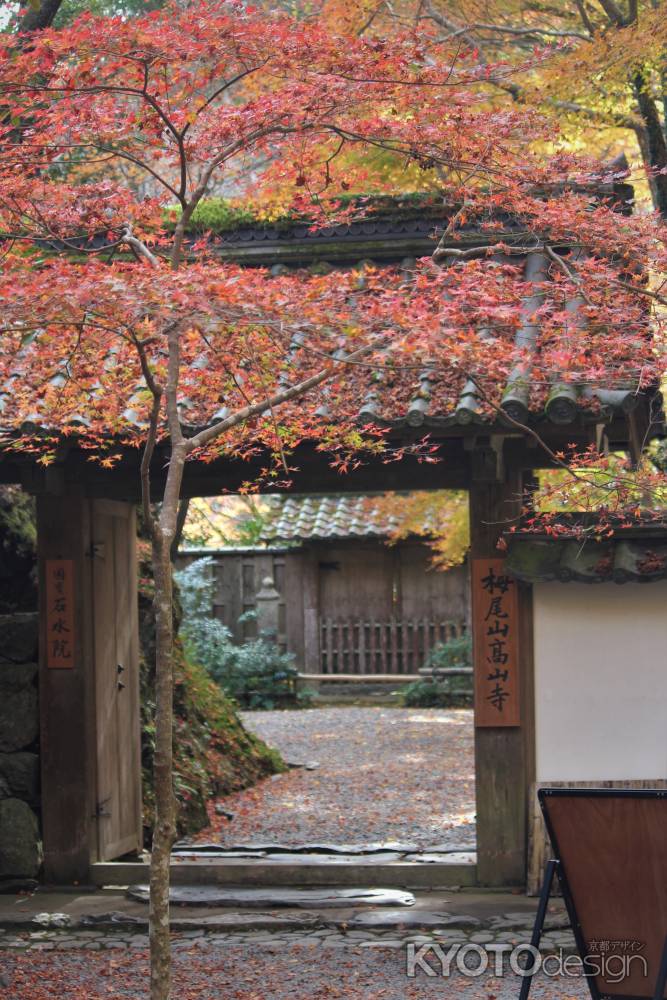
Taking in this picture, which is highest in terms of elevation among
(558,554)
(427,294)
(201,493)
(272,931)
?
(427,294)

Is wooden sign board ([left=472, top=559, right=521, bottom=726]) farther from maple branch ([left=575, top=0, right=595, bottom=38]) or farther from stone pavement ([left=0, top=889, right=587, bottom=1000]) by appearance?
maple branch ([left=575, top=0, right=595, bottom=38])

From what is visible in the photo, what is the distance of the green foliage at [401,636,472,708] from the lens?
17125 mm

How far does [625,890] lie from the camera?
4207 mm

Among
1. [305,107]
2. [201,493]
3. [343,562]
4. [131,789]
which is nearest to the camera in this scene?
[305,107]

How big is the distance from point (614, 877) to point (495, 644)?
3.02 meters

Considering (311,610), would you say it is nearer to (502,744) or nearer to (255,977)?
(502,744)

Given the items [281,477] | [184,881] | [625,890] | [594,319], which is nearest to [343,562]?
[281,477]

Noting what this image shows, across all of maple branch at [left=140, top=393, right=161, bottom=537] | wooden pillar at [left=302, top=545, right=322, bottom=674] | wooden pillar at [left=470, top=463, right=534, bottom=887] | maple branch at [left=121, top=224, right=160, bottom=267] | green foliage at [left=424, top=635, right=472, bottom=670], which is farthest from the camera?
wooden pillar at [left=302, top=545, right=322, bottom=674]

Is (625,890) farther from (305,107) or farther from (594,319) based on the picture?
(305,107)

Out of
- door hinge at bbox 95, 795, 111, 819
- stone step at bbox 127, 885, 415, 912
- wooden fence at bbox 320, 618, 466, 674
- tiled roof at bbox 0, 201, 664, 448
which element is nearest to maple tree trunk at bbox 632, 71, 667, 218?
tiled roof at bbox 0, 201, 664, 448

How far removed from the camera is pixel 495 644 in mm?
7191

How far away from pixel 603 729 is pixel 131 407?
352 centimetres

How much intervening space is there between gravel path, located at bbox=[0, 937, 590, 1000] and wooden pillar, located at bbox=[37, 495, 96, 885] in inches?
53.8

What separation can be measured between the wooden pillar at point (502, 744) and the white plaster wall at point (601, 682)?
111 mm
